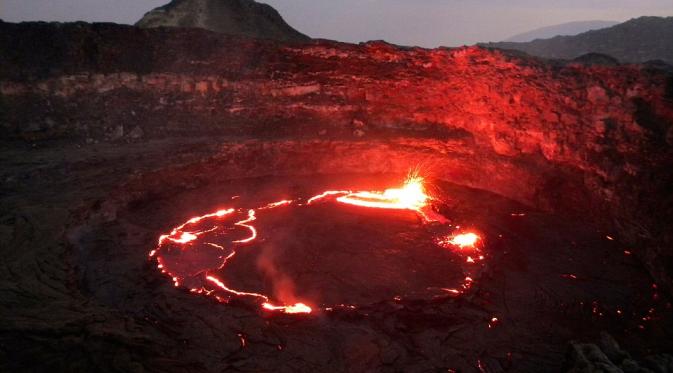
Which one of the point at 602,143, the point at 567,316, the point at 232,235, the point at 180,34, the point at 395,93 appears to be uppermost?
the point at 180,34

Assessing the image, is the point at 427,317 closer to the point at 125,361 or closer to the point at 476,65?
the point at 125,361

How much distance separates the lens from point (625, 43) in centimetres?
2830

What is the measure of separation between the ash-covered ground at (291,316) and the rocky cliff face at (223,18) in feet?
45.4

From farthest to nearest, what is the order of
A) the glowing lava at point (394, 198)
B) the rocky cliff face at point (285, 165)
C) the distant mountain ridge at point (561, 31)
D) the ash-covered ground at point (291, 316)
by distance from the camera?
the distant mountain ridge at point (561, 31)
the glowing lava at point (394, 198)
the rocky cliff face at point (285, 165)
the ash-covered ground at point (291, 316)

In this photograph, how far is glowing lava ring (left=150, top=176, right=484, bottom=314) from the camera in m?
6.91

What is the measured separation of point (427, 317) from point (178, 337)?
11.5 ft

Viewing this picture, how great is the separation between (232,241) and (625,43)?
3075cm

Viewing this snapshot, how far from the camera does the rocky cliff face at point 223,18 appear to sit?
2144 cm

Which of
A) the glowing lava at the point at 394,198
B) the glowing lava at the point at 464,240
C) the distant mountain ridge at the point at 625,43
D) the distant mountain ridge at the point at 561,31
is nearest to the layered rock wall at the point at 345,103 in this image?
the glowing lava at the point at 394,198

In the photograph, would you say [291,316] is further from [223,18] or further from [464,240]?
[223,18]

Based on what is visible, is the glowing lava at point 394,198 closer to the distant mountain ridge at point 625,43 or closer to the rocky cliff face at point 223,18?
the rocky cliff face at point 223,18

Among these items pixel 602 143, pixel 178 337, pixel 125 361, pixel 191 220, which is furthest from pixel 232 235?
pixel 602 143

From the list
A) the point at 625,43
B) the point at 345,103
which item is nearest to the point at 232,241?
the point at 345,103

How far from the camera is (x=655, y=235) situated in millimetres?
7797
